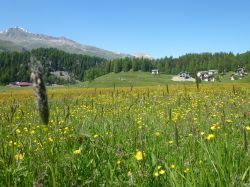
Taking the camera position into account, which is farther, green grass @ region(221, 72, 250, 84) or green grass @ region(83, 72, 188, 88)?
green grass @ region(83, 72, 188, 88)

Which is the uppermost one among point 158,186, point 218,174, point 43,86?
point 43,86

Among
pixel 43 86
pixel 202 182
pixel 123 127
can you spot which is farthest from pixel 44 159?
pixel 123 127

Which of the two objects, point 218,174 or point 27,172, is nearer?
point 218,174

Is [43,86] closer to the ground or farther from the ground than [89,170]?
farther from the ground

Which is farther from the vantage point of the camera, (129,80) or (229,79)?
(229,79)

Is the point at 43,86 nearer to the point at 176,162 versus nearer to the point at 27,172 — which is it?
the point at 27,172

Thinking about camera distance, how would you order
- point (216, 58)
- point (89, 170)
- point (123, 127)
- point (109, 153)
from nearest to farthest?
1. point (89, 170)
2. point (109, 153)
3. point (123, 127)
4. point (216, 58)

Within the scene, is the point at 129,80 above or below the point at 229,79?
below

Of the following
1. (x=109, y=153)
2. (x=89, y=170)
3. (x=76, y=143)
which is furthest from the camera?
(x=76, y=143)

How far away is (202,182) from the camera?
287 cm

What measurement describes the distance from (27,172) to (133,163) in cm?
106

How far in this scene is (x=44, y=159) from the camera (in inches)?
125

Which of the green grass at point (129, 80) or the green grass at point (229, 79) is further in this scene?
the green grass at point (129, 80)

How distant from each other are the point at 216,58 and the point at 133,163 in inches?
7912
